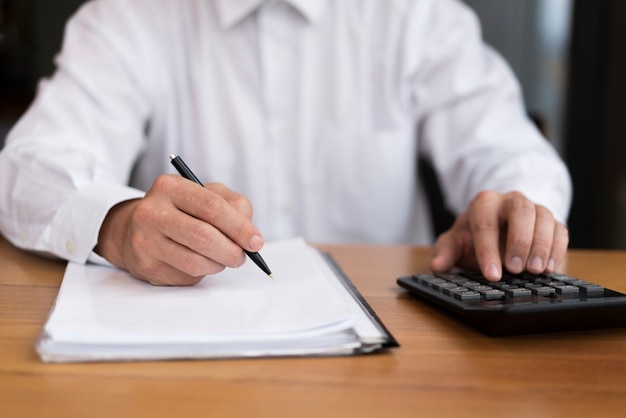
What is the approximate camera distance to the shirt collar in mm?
1386

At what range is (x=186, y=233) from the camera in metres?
0.65

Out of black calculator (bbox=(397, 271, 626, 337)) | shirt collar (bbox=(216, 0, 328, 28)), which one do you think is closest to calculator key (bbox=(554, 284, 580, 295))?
black calculator (bbox=(397, 271, 626, 337))

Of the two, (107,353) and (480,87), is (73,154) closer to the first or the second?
(107,353)

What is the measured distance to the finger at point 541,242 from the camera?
72 cm

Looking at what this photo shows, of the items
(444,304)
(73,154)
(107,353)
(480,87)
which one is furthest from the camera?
(480,87)

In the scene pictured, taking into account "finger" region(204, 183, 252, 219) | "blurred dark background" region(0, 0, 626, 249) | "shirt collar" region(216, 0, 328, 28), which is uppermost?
"shirt collar" region(216, 0, 328, 28)

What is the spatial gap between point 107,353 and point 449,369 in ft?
0.76

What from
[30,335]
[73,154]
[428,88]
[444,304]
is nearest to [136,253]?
[30,335]

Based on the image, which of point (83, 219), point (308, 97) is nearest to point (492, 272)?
point (83, 219)

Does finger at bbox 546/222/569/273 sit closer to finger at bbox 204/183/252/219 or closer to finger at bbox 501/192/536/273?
finger at bbox 501/192/536/273

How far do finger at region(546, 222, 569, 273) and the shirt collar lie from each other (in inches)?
31.3

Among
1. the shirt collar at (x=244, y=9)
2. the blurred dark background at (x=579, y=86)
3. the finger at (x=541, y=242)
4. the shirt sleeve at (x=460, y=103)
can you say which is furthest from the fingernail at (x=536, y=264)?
the blurred dark background at (x=579, y=86)

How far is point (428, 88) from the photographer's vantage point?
4.76 ft

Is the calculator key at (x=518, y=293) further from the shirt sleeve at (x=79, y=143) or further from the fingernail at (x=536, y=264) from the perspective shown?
the shirt sleeve at (x=79, y=143)
